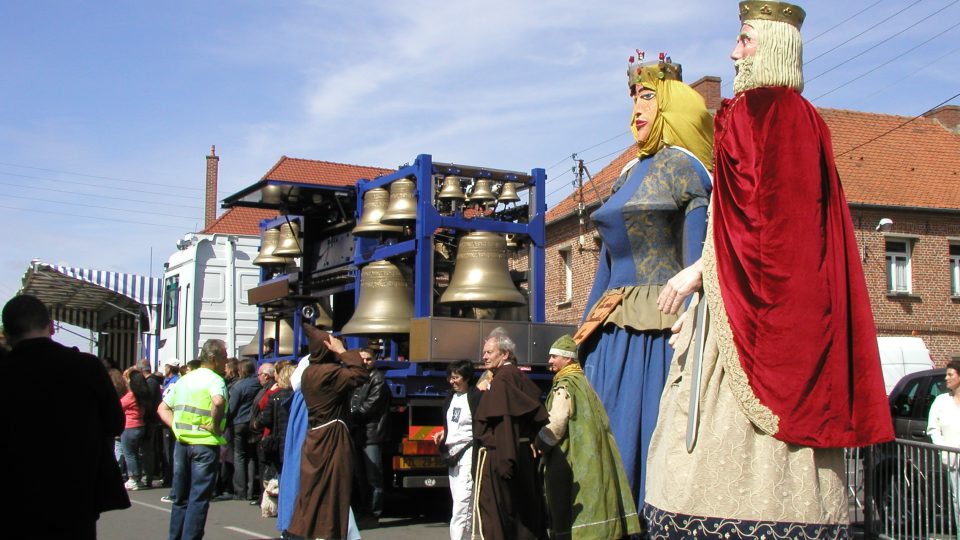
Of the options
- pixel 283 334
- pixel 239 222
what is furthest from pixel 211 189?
pixel 283 334

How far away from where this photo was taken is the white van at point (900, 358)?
19.0 meters

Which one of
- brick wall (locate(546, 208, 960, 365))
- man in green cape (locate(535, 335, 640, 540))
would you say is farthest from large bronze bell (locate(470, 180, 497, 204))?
brick wall (locate(546, 208, 960, 365))

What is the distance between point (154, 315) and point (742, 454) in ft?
93.3

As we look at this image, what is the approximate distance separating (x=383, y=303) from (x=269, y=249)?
13.0 feet

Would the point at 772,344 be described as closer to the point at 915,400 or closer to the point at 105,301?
the point at 915,400

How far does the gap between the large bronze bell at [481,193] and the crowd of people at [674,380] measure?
→ 2.38m

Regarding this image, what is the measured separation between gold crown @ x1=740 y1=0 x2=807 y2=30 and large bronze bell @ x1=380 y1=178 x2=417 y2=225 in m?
6.76

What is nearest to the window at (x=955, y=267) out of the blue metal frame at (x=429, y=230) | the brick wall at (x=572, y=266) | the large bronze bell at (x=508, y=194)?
the brick wall at (x=572, y=266)

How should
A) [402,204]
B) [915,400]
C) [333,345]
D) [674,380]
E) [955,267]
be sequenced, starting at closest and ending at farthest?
[674,380]
[333,345]
[915,400]
[402,204]
[955,267]

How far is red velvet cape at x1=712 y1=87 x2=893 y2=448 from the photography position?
3902mm

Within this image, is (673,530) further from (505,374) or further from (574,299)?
(574,299)

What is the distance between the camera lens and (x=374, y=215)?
11.5 metres

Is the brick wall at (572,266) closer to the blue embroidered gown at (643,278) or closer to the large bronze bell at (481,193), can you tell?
the large bronze bell at (481,193)

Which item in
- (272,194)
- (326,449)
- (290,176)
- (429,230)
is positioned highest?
(290,176)
